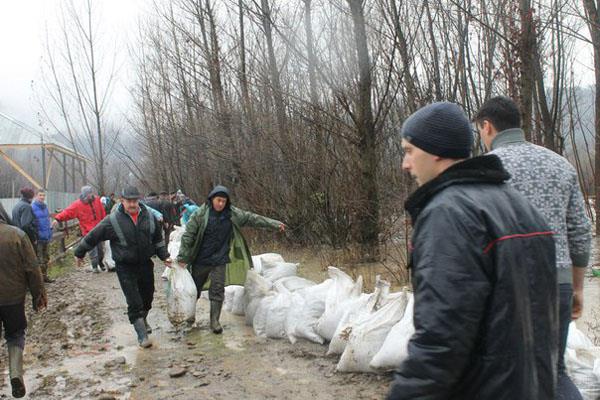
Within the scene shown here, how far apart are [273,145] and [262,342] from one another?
20.8 feet

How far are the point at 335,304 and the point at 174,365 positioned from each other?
1474mm

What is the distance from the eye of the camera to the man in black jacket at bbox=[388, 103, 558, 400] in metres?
1.39

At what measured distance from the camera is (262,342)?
5.56m

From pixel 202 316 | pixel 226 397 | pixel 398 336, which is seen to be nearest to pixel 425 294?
pixel 398 336

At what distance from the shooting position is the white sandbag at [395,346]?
3977 millimetres

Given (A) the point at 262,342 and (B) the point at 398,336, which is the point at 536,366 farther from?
(A) the point at 262,342

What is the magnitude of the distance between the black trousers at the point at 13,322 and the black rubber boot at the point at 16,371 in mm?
59

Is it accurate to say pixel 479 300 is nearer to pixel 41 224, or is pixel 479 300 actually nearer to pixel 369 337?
pixel 369 337

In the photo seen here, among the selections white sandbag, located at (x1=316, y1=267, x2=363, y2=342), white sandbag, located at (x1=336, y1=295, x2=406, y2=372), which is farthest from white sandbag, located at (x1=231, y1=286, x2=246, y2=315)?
white sandbag, located at (x1=336, y1=295, x2=406, y2=372)

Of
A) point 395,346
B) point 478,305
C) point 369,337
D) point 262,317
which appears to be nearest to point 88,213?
point 262,317

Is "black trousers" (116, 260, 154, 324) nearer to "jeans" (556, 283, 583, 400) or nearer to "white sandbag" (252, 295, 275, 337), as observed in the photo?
"white sandbag" (252, 295, 275, 337)

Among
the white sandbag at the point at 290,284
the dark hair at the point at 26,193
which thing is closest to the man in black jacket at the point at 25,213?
the dark hair at the point at 26,193

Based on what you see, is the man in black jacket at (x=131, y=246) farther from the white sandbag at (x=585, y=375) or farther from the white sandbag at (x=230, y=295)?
the white sandbag at (x=585, y=375)

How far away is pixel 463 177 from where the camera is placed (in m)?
1.53
